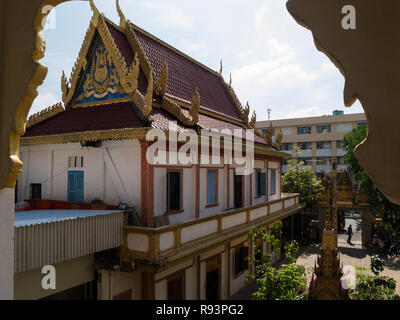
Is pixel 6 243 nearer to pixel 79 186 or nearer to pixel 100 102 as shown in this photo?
pixel 79 186

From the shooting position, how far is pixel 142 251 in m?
8.00

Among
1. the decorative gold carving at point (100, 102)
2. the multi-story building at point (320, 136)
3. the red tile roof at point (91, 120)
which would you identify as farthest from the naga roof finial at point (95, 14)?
the multi-story building at point (320, 136)

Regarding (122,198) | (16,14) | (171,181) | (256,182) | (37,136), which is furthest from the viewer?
(256,182)

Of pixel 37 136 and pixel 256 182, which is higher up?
pixel 37 136

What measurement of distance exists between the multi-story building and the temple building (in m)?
33.5

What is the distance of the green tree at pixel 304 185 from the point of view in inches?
1005

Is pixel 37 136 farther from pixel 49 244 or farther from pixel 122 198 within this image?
pixel 49 244

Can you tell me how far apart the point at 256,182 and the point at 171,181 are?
26.1 feet

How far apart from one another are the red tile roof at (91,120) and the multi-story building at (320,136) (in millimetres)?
38587

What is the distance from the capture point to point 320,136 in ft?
148

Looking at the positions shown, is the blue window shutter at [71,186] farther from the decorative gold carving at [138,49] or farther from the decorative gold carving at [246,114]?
the decorative gold carving at [246,114]

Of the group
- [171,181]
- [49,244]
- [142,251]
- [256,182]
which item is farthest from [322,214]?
[49,244]

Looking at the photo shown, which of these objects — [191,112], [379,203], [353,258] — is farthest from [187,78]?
[379,203]
